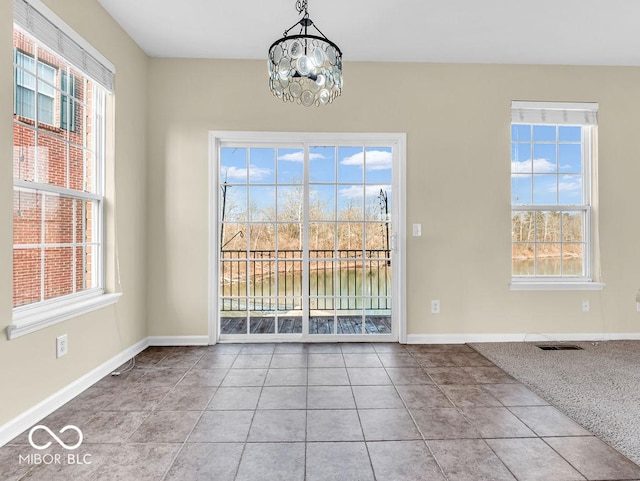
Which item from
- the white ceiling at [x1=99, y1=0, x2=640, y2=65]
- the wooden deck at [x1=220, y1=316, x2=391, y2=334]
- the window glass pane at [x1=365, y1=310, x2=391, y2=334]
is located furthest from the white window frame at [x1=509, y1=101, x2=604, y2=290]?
the wooden deck at [x1=220, y1=316, x2=391, y2=334]

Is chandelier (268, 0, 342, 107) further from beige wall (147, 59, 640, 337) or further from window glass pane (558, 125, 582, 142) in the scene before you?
window glass pane (558, 125, 582, 142)

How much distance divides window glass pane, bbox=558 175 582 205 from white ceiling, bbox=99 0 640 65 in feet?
3.77

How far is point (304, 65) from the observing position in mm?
2020

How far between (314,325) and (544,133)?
3.11m

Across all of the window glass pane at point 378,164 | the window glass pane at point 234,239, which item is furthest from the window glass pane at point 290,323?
the window glass pane at point 378,164

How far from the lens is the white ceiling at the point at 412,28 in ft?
9.49

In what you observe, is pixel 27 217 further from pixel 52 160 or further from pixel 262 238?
pixel 262 238

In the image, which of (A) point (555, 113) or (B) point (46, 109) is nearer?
(B) point (46, 109)

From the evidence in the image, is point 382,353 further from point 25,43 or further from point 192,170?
point 25,43

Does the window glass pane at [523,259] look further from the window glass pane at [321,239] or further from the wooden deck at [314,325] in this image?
Answer: the window glass pane at [321,239]

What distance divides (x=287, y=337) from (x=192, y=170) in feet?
Result: 6.30

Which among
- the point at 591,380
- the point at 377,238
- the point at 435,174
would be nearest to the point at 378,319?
the point at 377,238

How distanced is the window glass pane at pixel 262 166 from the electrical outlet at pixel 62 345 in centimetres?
209

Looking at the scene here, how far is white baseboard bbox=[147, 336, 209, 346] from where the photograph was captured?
371 centimetres
